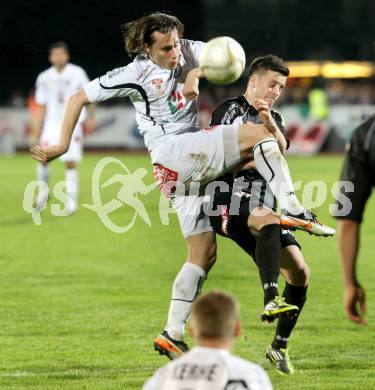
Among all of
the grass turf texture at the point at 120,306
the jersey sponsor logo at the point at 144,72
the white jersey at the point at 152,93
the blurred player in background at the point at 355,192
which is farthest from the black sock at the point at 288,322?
the blurred player in background at the point at 355,192

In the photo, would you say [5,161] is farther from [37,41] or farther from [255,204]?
[255,204]

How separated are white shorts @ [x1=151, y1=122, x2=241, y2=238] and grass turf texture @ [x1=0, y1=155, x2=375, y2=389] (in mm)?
1027

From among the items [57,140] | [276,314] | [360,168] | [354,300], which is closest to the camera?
[360,168]

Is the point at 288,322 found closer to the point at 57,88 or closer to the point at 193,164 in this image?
the point at 193,164

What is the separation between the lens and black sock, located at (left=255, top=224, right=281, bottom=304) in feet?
20.3

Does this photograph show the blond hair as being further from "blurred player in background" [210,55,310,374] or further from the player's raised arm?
the player's raised arm

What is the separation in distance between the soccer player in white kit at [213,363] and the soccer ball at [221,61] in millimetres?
3147

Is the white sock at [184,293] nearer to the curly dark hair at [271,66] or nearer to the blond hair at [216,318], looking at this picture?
the curly dark hair at [271,66]

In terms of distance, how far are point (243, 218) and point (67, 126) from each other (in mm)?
1455

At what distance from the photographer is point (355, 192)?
4.59 metres

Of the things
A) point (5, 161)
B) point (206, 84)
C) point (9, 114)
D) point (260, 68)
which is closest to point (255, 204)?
point (260, 68)

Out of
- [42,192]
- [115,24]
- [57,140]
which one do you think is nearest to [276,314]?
[57,140]

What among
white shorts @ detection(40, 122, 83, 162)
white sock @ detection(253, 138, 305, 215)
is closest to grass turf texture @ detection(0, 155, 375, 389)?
white shorts @ detection(40, 122, 83, 162)

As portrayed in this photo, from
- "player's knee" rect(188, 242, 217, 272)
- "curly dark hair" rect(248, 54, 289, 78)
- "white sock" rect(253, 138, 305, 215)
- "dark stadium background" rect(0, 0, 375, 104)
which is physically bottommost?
"player's knee" rect(188, 242, 217, 272)
